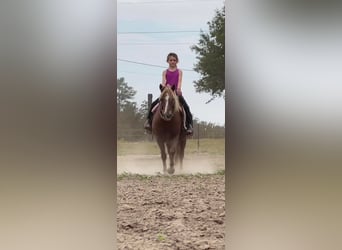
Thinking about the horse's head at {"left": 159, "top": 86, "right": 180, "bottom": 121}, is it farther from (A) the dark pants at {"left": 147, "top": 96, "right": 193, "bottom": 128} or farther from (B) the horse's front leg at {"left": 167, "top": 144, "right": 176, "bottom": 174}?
(B) the horse's front leg at {"left": 167, "top": 144, "right": 176, "bottom": 174}

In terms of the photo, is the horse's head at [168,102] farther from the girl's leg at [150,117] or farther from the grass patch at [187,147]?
the grass patch at [187,147]

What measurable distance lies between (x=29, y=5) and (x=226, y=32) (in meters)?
1.11

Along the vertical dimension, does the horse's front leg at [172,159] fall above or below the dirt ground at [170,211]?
above

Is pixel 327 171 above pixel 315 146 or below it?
below

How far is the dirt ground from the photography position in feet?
7.52

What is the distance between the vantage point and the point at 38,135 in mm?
2279

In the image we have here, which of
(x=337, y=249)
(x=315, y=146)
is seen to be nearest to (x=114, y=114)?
(x=315, y=146)

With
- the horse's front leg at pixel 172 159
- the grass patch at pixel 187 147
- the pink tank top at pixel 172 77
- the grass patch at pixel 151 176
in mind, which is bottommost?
the grass patch at pixel 151 176

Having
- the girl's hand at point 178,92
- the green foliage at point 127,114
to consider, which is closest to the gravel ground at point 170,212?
the green foliage at point 127,114

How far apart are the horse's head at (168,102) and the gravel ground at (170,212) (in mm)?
367

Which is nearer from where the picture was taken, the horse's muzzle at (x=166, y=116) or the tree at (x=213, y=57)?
the tree at (x=213, y=57)

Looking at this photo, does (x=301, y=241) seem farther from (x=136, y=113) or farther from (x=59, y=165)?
(x=59, y=165)

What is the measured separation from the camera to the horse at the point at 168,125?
91.2 inches

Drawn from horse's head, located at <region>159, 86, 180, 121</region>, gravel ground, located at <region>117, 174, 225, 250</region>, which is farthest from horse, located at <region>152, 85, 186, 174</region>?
gravel ground, located at <region>117, 174, 225, 250</region>
